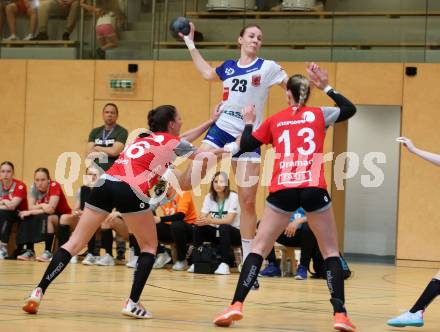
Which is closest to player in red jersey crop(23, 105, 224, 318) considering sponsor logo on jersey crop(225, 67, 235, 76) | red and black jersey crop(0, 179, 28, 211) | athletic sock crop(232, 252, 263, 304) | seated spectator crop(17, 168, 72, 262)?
athletic sock crop(232, 252, 263, 304)

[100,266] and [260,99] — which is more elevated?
[260,99]

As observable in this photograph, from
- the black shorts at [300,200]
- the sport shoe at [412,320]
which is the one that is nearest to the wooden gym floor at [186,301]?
the sport shoe at [412,320]

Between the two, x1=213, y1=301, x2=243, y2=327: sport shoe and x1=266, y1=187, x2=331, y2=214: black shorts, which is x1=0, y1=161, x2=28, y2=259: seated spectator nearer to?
x1=213, y1=301, x2=243, y2=327: sport shoe

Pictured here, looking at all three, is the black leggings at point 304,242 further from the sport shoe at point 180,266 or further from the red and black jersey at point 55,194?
the red and black jersey at point 55,194

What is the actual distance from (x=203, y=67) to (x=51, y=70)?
8102 millimetres

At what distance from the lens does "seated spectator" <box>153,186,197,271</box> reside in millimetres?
12086

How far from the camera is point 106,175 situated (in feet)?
22.8

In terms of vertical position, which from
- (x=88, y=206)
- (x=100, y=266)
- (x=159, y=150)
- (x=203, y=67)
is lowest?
(x=100, y=266)

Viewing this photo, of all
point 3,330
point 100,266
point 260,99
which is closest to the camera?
point 3,330

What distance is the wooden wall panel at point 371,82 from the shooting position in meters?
15.0

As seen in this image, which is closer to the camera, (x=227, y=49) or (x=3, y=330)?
(x=3, y=330)

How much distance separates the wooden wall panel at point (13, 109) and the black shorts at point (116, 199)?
10009 millimetres

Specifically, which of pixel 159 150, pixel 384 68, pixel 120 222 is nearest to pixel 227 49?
pixel 384 68

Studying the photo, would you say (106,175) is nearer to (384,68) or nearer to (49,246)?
(49,246)
